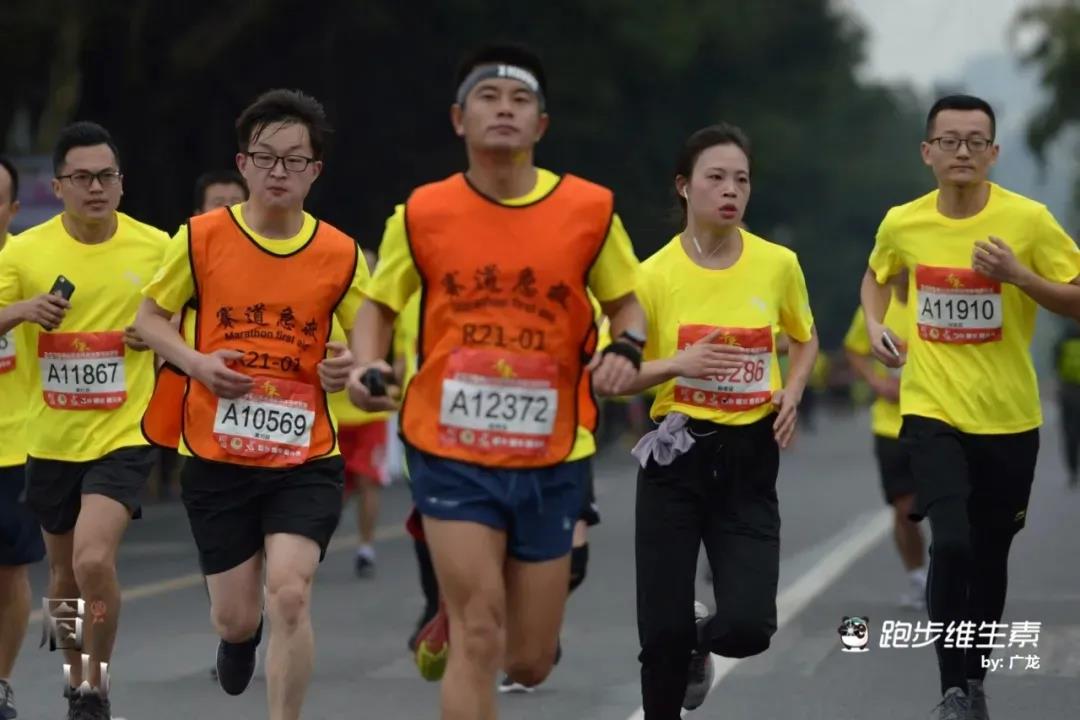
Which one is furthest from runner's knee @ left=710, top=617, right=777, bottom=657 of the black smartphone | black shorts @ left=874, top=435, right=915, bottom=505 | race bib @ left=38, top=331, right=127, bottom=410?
black shorts @ left=874, top=435, right=915, bottom=505

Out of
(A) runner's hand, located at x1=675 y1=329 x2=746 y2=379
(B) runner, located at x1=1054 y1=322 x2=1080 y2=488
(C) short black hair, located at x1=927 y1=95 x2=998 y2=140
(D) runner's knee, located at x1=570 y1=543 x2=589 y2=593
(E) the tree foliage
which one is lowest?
(D) runner's knee, located at x1=570 y1=543 x2=589 y2=593

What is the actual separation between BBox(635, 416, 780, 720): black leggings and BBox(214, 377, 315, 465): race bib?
116 cm

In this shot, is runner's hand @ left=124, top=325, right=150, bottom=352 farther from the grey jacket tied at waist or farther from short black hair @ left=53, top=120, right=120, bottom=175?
the grey jacket tied at waist

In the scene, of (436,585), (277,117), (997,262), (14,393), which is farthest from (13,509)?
(997,262)

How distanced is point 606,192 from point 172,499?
1855 centimetres

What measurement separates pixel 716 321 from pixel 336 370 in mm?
1302

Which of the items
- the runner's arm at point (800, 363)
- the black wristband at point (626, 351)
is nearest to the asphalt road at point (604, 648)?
the runner's arm at point (800, 363)

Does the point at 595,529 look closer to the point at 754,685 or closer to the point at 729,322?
the point at 754,685

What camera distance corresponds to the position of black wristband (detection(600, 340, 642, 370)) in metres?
6.51

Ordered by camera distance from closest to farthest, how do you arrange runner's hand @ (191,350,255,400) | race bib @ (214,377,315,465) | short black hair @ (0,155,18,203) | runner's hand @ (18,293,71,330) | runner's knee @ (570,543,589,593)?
runner's hand @ (191,350,255,400) → race bib @ (214,377,315,465) → runner's hand @ (18,293,71,330) → short black hair @ (0,155,18,203) → runner's knee @ (570,543,589,593)

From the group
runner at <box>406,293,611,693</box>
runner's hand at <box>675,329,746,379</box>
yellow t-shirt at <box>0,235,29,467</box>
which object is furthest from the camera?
yellow t-shirt at <box>0,235,29,467</box>

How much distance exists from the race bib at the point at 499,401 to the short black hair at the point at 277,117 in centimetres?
178

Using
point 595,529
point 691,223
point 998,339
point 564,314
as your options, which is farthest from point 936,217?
point 595,529

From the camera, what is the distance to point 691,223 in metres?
8.30
